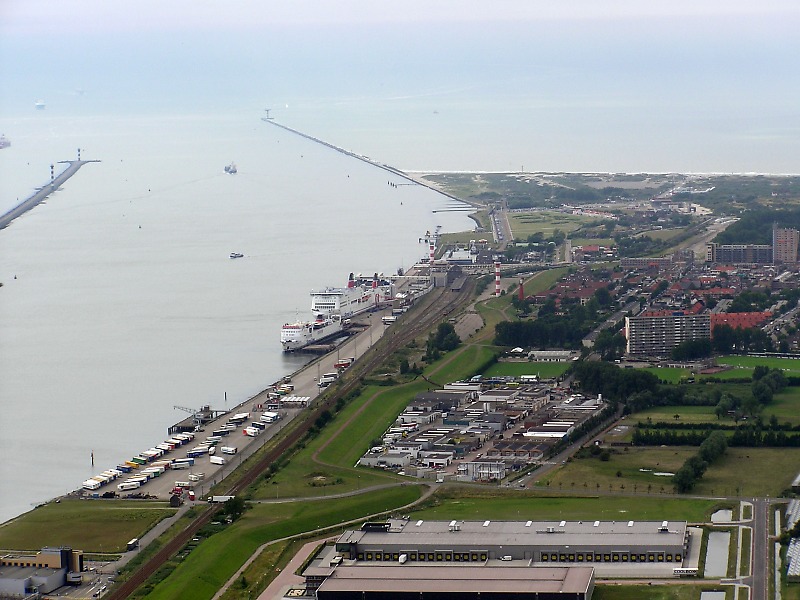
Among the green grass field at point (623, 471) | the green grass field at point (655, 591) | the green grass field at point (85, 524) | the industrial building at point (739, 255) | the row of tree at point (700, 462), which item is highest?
the industrial building at point (739, 255)

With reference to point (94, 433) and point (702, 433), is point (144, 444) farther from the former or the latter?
point (702, 433)

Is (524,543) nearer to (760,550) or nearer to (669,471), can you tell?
(760,550)

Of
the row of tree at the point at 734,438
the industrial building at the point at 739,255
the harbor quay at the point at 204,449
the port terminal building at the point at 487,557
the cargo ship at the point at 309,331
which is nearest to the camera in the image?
the port terminal building at the point at 487,557

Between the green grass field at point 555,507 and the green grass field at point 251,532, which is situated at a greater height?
the green grass field at point 555,507

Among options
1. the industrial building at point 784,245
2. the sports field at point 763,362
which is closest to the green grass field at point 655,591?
the sports field at point 763,362

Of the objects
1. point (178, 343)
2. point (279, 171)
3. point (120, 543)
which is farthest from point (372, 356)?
point (279, 171)

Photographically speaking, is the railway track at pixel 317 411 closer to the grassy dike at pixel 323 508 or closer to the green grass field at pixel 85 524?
the grassy dike at pixel 323 508

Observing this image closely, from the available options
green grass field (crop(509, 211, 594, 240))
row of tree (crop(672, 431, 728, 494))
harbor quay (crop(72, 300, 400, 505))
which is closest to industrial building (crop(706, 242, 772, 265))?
green grass field (crop(509, 211, 594, 240))

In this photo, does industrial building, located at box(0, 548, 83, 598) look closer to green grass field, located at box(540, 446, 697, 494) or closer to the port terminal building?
the port terminal building
